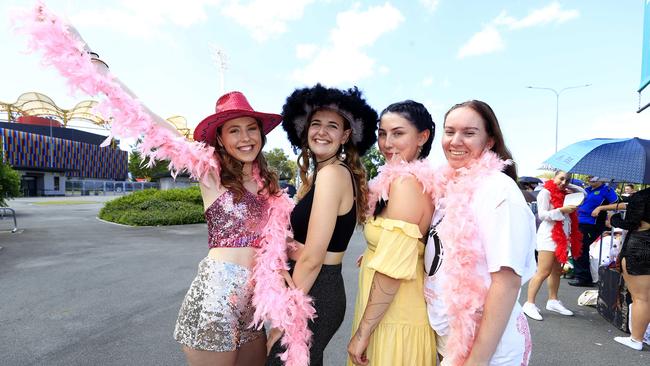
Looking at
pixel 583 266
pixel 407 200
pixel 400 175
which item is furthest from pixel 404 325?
pixel 583 266

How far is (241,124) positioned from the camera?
82.3 inches

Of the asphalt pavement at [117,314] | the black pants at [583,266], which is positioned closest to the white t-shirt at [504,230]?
the asphalt pavement at [117,314]

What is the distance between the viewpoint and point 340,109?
191cm

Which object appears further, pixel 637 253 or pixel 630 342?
pixel 630 342

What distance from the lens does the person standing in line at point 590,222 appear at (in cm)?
609

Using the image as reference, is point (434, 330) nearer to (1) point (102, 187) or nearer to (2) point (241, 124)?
(2) point (241, 124)

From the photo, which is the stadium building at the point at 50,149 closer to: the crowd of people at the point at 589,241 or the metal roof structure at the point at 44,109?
the metal roof structure at the point at 44,109

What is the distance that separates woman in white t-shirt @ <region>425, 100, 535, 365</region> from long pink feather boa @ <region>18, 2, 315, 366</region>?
653mm

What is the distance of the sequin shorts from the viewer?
1762 mm

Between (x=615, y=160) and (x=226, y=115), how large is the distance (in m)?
4.59

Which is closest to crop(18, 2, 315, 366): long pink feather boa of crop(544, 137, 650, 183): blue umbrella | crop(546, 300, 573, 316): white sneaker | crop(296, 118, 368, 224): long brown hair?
crop(296, 118, 368, 224): long brown hair

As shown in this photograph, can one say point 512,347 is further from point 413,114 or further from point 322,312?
point 413,114

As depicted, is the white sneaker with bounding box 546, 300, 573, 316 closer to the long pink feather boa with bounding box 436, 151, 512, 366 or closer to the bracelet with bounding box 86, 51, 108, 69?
the long pink feather boa with bounding box 436, 151, 512, 366

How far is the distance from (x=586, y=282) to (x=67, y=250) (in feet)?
34.1
